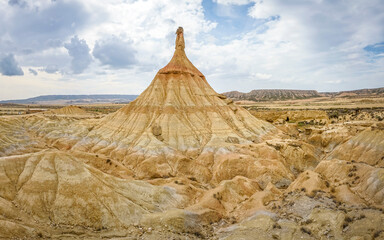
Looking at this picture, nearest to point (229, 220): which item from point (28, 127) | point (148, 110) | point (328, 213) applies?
point (328, 213)

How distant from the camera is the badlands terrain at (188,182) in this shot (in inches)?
746

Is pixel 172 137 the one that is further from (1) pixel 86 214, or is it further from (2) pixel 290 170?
(1) pixel 86 214

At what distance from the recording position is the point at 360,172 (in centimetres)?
2486

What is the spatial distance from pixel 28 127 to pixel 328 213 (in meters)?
79.7

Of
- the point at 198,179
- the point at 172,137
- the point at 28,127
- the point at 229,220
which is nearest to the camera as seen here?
the point at 229,220

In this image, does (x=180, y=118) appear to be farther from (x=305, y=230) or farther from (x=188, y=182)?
(x=305, y=230)

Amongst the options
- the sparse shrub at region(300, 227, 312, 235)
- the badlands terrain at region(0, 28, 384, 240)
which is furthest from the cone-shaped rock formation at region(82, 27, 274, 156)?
the sparse shrub at region(300, 227, 312, 235)

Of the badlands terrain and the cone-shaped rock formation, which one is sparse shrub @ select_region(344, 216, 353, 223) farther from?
the cone-shaped rock formation

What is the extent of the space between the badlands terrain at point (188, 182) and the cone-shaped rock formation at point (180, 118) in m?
0.30

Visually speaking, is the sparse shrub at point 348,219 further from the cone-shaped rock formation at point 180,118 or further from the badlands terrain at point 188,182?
the cone-shaped rock formation at point 180,118

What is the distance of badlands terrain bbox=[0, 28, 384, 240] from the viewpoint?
746 inches

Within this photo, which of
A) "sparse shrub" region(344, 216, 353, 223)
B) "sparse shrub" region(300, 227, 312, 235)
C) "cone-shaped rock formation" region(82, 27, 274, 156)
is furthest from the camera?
"cone-shaped rock formation" region(82, 27, 274, 156)

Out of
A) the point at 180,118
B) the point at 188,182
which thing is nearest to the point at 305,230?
the point at 188,182

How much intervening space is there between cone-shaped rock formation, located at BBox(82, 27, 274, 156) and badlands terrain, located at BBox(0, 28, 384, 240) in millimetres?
298
